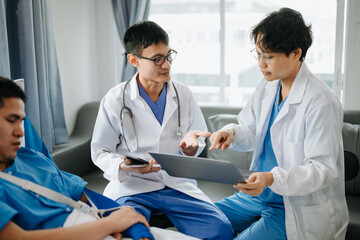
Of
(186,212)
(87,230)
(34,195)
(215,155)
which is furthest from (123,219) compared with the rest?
(215,155)

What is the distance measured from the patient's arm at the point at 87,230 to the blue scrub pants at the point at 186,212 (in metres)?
0.39

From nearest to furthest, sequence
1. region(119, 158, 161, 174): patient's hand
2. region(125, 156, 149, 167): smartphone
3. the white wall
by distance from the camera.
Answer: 1. region(125, 156, 149, 167): smartphone
2. region(119, 158, 161, 174): patient's hand
3. the white wall

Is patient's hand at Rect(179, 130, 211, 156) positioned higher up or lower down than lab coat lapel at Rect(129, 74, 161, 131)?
lower down

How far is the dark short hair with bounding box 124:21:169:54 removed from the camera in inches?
77.4

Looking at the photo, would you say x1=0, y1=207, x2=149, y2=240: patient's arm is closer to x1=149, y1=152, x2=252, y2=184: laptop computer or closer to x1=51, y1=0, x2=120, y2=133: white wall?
x1=149, y1=152, x2=252, y2=184: laptop computer

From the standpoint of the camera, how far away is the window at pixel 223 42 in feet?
10.1

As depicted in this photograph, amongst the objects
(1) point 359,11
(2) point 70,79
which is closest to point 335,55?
(1) point 359,11

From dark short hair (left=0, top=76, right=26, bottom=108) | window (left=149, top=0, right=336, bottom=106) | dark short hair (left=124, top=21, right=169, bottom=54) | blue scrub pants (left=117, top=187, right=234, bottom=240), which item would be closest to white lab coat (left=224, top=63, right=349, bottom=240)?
blue scrub pants (left=117, top=187, right=234, bottom=240)

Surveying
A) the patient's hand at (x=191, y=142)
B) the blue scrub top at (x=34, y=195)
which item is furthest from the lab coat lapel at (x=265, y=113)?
the blue scrub top at (x=34, y=195)

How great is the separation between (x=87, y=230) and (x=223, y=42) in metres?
2.39

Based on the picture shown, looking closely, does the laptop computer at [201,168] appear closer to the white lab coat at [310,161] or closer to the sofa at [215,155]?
the white lab coat at [310,161]

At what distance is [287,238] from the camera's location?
5.34ft

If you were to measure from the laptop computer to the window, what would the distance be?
1.86 m

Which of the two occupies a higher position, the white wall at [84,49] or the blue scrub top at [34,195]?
the white wall at [84,49]
